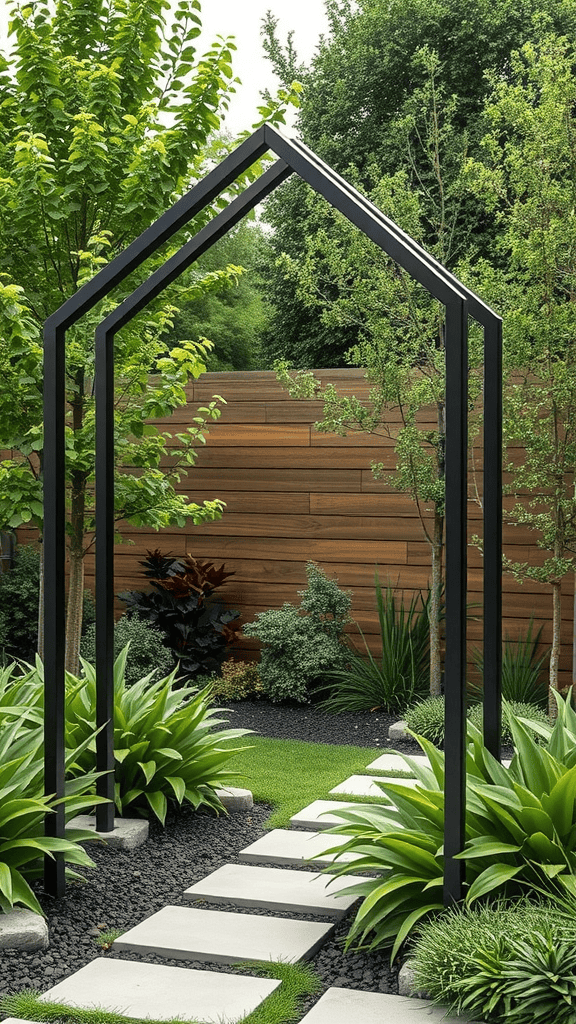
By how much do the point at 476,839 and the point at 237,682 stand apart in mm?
4421

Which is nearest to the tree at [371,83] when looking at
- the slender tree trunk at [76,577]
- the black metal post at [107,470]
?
the slender tree trunk at [76,577]

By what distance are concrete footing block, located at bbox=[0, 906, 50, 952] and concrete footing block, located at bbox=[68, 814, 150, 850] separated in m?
0.68

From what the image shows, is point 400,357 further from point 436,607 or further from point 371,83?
point 371,83

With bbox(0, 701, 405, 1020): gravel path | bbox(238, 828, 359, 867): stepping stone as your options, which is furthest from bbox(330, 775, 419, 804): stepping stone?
bbox(238, 828, 359, 867): stepping stone

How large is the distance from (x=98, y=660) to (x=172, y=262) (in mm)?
1519

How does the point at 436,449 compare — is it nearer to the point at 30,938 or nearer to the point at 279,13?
the point at 30,938

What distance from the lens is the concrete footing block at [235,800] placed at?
4531mm

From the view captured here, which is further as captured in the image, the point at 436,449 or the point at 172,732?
the point at 436,449

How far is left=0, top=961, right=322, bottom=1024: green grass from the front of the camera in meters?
2.57

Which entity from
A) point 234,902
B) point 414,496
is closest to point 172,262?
point 234,902

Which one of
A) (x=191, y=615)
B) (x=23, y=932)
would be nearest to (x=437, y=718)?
(x=191, y=615)

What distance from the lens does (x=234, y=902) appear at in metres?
3.43

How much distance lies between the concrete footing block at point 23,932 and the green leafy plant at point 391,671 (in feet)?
12.2

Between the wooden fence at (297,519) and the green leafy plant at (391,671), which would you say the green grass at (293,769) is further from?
the wooden fence at (297,519)
